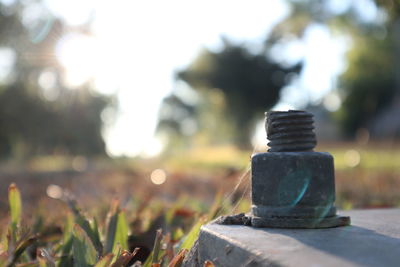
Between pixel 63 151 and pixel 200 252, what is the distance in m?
18.6

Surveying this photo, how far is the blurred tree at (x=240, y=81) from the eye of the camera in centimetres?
3325

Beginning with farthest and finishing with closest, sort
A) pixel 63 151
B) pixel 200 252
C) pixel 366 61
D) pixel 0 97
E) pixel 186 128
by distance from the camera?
pixel 186 128 → pixel 366 61 → pixel 63 151 → pixel 0 97 → pixel 200 252

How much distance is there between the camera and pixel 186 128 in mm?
62750

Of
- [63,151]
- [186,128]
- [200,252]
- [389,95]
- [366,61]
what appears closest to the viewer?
[200,252]

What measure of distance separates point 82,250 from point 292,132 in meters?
0.71

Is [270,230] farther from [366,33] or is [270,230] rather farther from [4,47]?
[366,33]

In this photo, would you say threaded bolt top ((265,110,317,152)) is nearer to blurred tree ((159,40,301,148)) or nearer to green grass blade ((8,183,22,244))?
green grass blade ((8,183,22,244))

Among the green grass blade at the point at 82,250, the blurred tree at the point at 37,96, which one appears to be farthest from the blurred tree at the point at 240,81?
the green grass blade at the point at 82,250

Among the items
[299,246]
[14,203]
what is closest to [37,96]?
[14,203]

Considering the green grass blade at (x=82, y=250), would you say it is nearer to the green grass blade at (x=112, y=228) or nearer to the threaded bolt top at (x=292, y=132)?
the green grass blade at (x=112, y=228)

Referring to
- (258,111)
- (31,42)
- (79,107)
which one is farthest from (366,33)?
(31,42)

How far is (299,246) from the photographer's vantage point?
4.07 ft

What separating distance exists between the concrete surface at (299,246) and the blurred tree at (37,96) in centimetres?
Result: 1630

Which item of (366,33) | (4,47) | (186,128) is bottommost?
(186,128)
